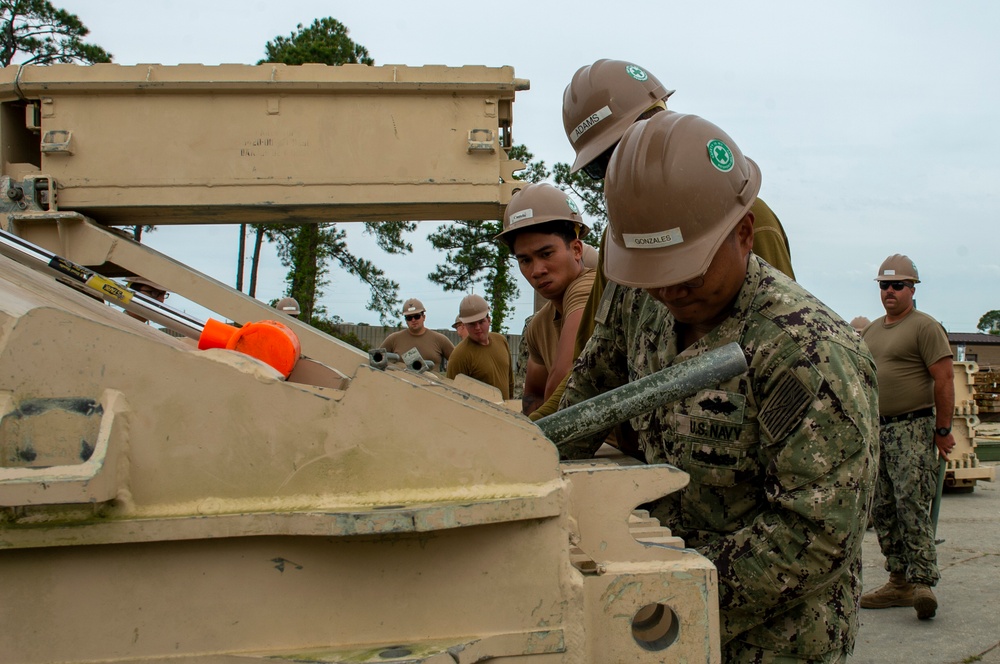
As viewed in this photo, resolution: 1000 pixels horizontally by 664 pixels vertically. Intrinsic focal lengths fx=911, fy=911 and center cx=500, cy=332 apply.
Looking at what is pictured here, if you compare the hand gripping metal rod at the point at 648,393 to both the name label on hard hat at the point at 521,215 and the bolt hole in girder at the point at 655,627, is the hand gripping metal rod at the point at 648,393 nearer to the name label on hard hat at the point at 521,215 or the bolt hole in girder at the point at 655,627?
the bolt hole in girder at the point at 655,627

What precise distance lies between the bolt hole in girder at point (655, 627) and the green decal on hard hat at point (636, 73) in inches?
73.7

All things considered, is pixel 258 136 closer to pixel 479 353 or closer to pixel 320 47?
pixel 479 353

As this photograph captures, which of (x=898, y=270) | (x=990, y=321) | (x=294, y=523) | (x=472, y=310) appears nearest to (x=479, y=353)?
(x=472, y=310)

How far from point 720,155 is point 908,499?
388cm

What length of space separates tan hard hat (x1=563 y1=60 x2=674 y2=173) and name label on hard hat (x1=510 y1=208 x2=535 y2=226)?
47 cm

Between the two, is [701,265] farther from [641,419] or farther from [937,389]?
[937,389]

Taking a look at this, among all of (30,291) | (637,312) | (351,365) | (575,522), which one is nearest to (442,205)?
(351,365)

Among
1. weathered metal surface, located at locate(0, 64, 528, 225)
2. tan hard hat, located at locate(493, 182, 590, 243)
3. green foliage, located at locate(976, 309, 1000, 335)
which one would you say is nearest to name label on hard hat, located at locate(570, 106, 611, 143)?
tan hard hat, located at locate(493, 182, 590, 243)

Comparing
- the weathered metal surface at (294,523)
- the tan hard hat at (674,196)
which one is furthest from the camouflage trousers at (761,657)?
the tan hard hat at (674,196)

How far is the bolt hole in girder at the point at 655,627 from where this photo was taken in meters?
1.53

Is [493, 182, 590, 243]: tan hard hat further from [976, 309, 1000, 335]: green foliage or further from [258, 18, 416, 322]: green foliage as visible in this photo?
[976, 309, 1000, 335]: green foliage

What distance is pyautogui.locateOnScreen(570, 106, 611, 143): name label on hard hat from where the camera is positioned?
2.89m

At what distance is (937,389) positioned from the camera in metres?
5.18

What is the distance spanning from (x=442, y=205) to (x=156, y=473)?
3014mm
